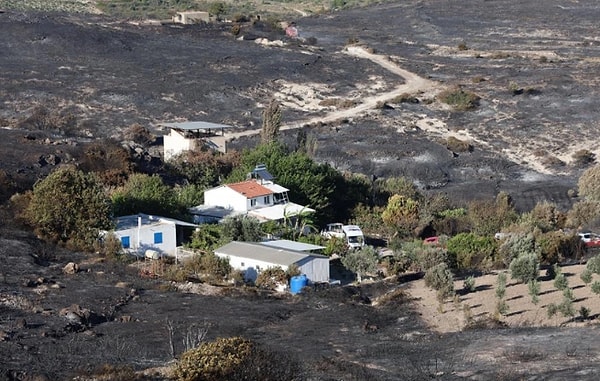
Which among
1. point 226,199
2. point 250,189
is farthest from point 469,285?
point 226,199

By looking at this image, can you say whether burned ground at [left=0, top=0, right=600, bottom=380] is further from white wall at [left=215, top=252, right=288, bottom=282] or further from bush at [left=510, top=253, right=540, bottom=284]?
bush at [left=510, top=253, right=540, bottom=284]

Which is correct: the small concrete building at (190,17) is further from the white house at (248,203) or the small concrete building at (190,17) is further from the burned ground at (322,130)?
the white house at (248,203)

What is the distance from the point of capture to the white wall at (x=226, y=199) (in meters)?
48.6

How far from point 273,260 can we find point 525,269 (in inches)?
331

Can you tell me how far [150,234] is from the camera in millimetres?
43688

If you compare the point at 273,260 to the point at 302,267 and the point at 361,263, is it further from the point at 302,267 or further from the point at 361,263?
the point at 361,263

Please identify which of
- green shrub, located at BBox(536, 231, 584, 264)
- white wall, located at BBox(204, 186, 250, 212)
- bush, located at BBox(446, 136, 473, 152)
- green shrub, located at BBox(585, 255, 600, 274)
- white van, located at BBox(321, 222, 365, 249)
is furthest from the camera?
bush, located at BBox(446, 136, 473, 152)

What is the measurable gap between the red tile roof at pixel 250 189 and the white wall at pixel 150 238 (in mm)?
5282

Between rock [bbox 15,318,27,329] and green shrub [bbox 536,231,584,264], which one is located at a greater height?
rock [bbox 15,318,27,329]

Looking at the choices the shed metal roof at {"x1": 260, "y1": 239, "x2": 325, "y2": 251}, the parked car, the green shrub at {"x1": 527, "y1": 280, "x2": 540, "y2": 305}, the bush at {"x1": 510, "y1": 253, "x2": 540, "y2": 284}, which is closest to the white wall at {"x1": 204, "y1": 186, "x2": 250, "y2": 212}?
the shed metal roof at {"x1": 260, "y1": 239, "x2": 325, "y2": 251}

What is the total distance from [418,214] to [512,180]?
14.4 metres

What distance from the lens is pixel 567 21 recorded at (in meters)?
124

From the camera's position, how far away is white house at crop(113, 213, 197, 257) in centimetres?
4350

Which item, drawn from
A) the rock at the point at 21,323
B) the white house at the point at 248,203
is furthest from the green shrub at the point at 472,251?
the rock at the point at 21,323
